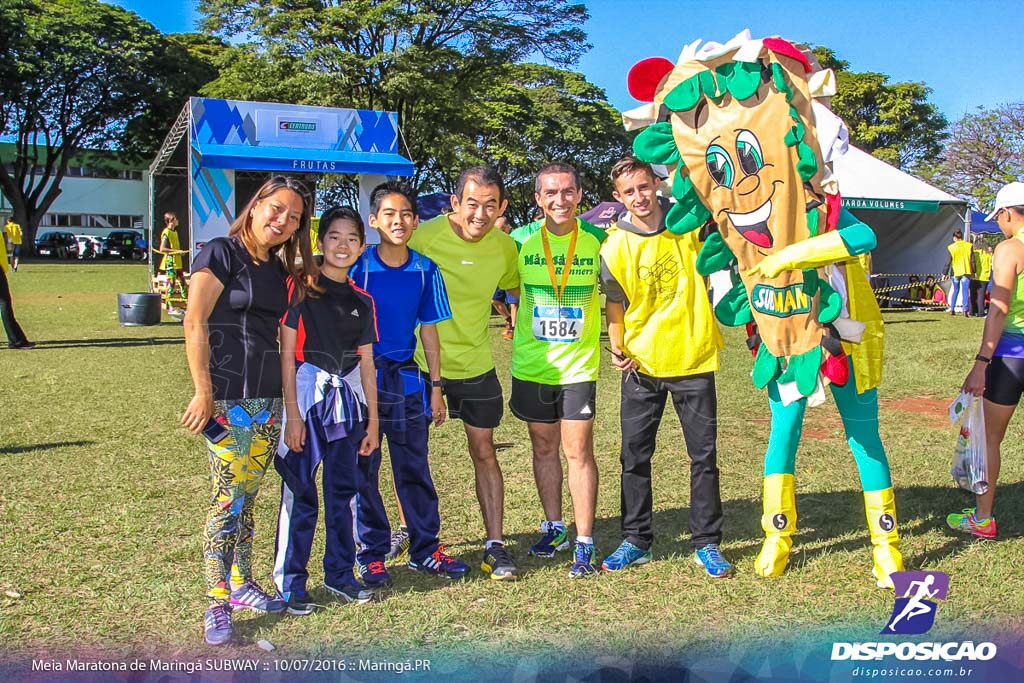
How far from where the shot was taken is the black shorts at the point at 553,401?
4.17 metres

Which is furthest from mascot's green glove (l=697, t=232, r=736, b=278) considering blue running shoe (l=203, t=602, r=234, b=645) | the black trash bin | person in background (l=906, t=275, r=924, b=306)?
person in background (l=906, t=275, r=924, b=306)

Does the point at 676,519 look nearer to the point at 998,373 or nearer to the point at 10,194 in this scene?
the point at 998,373

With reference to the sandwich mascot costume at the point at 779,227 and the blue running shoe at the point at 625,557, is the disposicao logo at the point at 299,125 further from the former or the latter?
the blue running shoe at the point at 625,557

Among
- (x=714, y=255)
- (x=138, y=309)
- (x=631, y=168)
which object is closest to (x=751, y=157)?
(x=714, y=255)

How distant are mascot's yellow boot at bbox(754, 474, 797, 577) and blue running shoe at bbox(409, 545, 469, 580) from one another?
1374 mm

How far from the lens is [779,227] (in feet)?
12.1

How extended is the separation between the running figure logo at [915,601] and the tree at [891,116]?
1598 inches

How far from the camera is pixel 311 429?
3686 mm

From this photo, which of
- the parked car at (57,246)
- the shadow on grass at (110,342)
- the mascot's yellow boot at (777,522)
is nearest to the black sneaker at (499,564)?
the mascot's yellow boot at (777,522)

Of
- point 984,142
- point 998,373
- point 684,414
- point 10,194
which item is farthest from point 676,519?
point 10,194

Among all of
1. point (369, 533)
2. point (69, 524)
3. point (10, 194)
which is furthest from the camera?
point (10, 194)

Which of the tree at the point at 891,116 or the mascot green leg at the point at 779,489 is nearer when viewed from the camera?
the mascot green leg at the point at 779,489

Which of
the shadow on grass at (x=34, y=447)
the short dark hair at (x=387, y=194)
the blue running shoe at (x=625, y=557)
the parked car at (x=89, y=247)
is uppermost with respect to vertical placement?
the parked car at (x=89, y=247)

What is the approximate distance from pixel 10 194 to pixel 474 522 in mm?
43934
